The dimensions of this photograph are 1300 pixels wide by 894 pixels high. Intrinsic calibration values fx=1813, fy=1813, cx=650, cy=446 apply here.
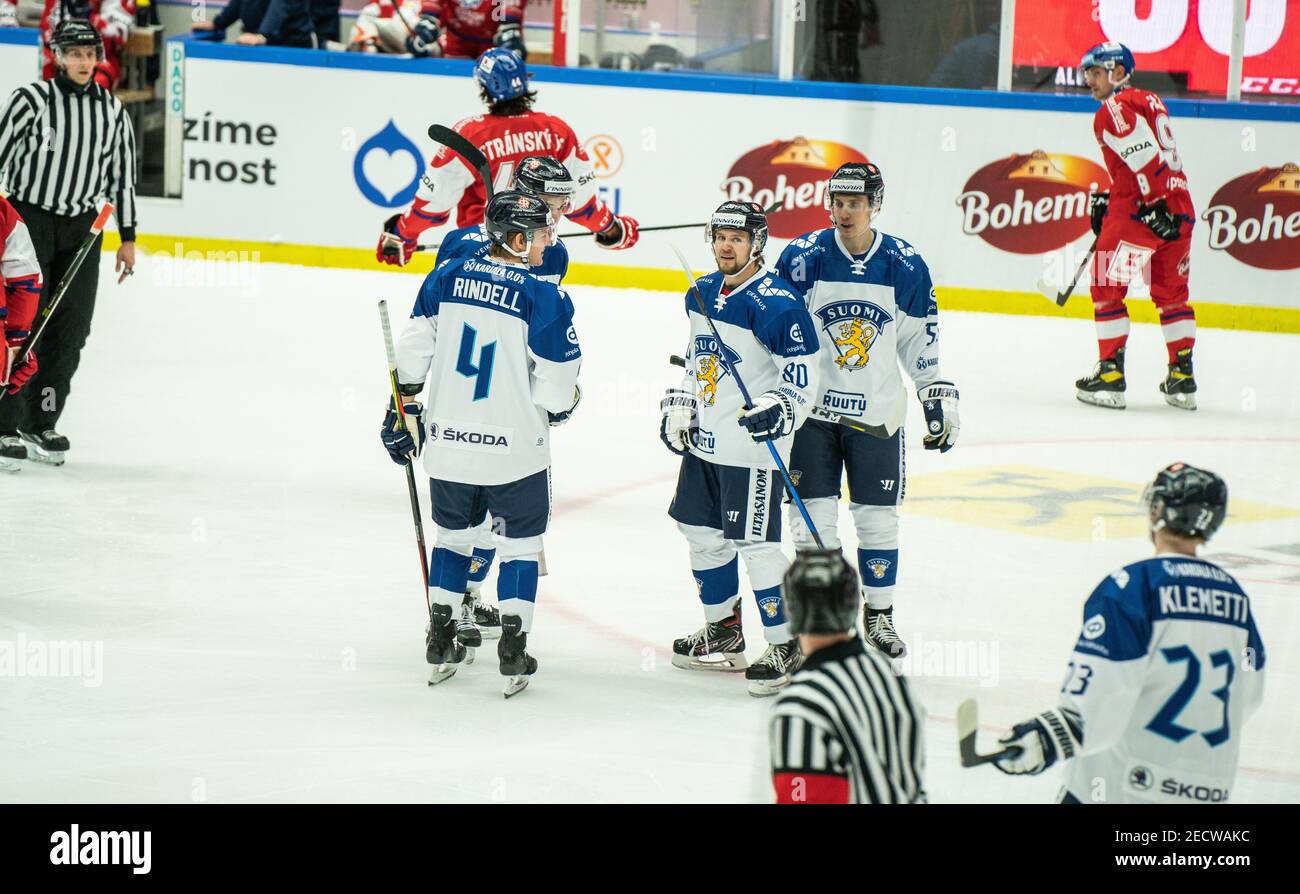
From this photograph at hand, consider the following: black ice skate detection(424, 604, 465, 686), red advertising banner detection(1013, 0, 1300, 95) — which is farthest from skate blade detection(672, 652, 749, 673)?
red advertising banner detection(1013, 0, 1300, 95)

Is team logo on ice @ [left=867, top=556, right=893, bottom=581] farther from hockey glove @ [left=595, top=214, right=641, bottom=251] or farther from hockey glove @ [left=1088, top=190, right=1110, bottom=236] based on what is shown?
hockey glove @ [left=1088, top=190, right=1110, bottom=236]

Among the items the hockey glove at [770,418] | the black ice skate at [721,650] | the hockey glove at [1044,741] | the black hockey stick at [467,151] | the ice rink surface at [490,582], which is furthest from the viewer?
the black hockey stick at [467,151]

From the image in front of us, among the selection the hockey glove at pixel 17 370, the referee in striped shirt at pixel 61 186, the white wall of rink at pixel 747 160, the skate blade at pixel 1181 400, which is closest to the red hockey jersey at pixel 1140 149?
the skate blade at pixel 1181 400

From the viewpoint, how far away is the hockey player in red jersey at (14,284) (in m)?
5.96

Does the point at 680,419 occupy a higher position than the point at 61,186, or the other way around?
the point at 61,186

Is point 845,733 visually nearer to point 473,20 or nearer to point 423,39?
point 423,39

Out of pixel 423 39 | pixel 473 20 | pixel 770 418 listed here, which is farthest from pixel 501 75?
pixel 473 20

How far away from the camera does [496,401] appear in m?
4.86

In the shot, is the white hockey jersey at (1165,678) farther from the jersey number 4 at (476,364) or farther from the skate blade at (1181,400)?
the skate blade at (1181,400)

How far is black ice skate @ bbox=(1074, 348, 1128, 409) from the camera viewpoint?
9164mm

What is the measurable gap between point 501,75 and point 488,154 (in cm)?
30

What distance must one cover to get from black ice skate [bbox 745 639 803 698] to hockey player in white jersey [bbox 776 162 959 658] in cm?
36

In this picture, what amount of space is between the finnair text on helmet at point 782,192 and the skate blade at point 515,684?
6.67m

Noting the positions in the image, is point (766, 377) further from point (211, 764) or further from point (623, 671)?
point (211, 764)
